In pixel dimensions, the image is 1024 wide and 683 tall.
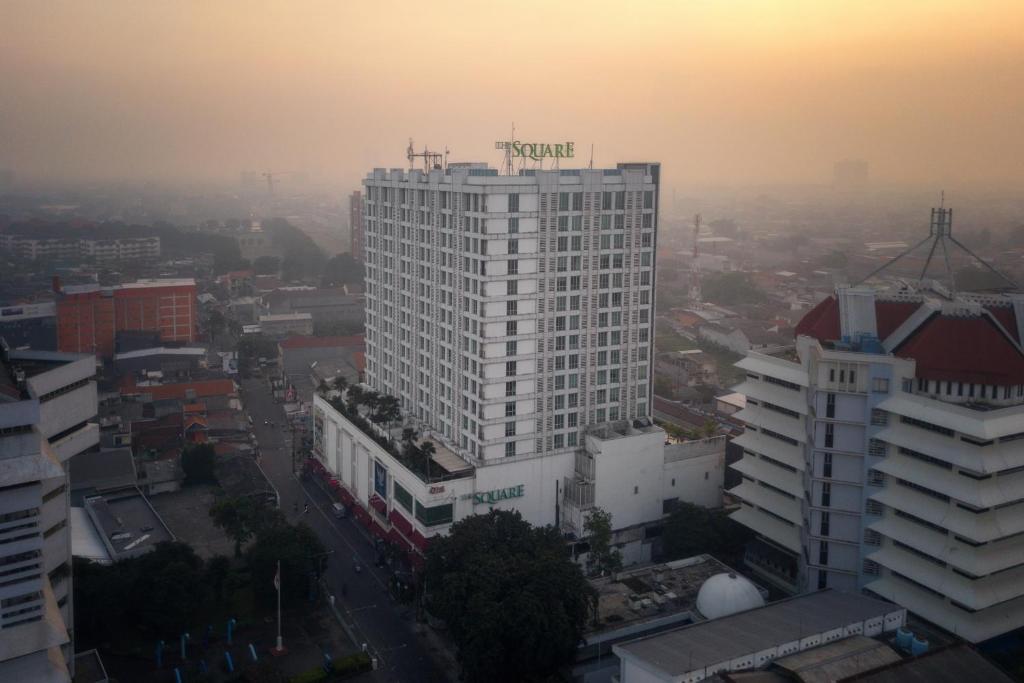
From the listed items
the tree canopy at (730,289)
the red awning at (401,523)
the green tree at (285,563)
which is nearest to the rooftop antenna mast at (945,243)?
the red awning at (401,523)

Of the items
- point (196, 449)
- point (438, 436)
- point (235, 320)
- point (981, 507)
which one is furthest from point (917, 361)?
point (235, 320)

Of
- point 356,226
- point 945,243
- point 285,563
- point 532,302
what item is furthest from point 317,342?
point 356,226

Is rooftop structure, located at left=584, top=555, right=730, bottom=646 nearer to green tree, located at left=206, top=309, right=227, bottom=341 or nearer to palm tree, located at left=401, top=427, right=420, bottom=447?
palm tree, located at left=401, top=427, right=420, bottom=447

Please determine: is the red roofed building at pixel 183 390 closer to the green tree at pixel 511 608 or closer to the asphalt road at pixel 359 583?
the asphalt road at pixel 359 583

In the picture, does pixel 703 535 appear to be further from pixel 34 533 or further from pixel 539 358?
pixel 34 533

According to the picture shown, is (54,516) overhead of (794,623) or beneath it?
overhead

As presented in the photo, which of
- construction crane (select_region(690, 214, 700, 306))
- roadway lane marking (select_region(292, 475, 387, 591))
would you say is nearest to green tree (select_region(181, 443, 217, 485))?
roadway lane marking (select_region(292, 475, 387, 591))

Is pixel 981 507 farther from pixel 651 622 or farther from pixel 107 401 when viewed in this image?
pixel 107 401
